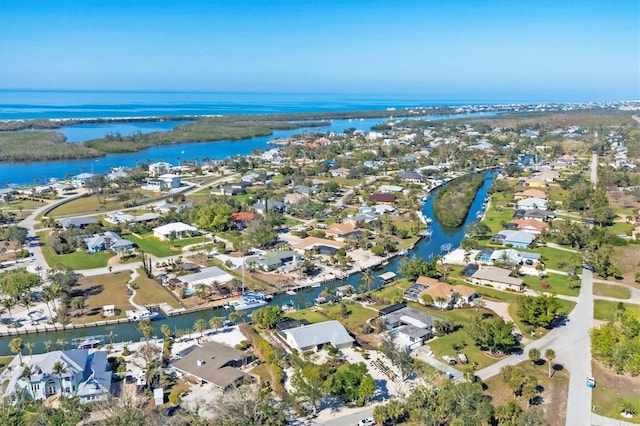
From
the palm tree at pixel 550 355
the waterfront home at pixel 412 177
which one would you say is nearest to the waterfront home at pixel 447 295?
the palm tree at pixel 550 355

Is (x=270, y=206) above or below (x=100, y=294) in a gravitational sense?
above

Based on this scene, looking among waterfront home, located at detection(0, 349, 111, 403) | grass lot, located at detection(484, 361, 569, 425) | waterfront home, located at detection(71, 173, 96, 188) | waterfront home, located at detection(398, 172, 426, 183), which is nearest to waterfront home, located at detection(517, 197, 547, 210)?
waterfront home, located at detection(398, 172, 426, 183)

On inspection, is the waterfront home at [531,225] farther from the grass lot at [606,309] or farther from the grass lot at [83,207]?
the grass lot at [83,207]

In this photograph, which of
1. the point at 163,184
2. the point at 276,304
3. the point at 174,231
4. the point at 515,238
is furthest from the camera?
the point at 163,184

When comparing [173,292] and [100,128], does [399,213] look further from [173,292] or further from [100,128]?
[100,128]

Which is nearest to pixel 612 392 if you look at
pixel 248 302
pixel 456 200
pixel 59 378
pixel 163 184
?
pixel 248 302

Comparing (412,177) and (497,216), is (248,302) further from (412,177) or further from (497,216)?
(412,177)
